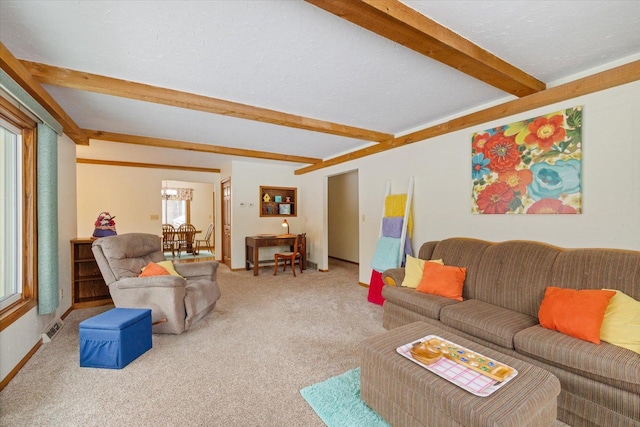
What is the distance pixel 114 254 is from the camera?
3055 millimetres

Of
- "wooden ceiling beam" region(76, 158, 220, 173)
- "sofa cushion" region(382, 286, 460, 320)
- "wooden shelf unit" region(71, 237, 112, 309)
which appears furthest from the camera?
"wooden ceiling beam" region(76, 158, 220, 173)

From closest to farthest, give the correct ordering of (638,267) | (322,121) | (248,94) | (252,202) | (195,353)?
(638,267) → (195,353) → (248,94) → (322,121) → (252,202)

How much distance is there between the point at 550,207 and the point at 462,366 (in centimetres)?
182

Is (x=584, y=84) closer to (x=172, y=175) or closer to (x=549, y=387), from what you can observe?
(x=549, y=387)

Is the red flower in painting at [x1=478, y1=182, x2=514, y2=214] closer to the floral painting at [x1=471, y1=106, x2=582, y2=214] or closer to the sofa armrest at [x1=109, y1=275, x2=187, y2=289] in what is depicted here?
the floral painting at [x1=471, y1=106, x2=582, y2=214]

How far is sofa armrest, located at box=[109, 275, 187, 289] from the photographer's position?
9.19 ft

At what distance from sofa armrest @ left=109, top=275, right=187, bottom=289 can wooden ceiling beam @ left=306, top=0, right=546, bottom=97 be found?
2.64 m

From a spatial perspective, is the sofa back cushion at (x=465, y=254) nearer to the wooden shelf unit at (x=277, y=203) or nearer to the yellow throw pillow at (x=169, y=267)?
the yellow throw pillow at (x=169, y=267)

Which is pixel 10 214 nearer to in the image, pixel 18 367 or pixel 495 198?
pixel 18 367

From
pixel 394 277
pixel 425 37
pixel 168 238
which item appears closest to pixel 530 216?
pixel 394 277

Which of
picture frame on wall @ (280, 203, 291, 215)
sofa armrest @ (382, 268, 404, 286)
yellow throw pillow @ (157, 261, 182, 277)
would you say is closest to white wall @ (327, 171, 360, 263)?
picture frame on wall @ (280, 203, 291, 215)

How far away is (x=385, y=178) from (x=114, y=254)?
11.8 ft

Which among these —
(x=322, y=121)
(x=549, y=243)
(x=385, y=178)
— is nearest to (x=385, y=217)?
(x=385, y=178)

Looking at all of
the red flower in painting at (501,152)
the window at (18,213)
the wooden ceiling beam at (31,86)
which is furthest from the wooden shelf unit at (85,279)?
the red flower in painting at (501,152)
